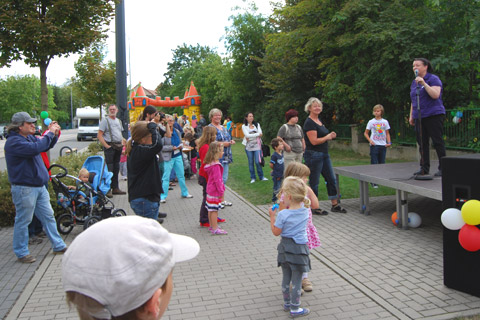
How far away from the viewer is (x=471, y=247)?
4117 millimetres

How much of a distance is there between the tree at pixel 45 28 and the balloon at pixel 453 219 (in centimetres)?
766

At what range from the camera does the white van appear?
142ft

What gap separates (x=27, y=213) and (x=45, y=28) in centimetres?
448

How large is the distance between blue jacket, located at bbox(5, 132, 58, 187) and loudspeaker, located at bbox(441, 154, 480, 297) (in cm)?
468

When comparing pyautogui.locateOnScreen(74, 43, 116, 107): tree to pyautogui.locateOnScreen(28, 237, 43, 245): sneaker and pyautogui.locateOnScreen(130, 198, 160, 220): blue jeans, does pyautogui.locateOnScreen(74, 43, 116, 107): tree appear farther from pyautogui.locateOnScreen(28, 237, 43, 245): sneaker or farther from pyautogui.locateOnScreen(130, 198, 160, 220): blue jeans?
pyautogui.locateOnScreen(130, 198, 160, 220): blue jeans

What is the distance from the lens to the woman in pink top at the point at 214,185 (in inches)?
274

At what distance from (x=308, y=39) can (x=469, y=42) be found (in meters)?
8.47

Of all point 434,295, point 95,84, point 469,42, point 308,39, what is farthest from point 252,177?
point 95,84

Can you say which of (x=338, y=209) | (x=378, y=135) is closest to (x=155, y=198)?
(x=338, y=209)

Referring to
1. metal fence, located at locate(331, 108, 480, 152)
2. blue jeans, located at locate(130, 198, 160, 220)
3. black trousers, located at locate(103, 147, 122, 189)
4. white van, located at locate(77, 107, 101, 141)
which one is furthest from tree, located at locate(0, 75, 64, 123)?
blue jeans, located at locate(130, 198, 160, 220)

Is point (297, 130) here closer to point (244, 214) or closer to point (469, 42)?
point (244, 214)

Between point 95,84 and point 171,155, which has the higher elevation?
point 95,84

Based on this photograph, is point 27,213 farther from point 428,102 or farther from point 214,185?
point 428,102

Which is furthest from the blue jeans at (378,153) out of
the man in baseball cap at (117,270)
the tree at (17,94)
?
the tree at (17,94)
